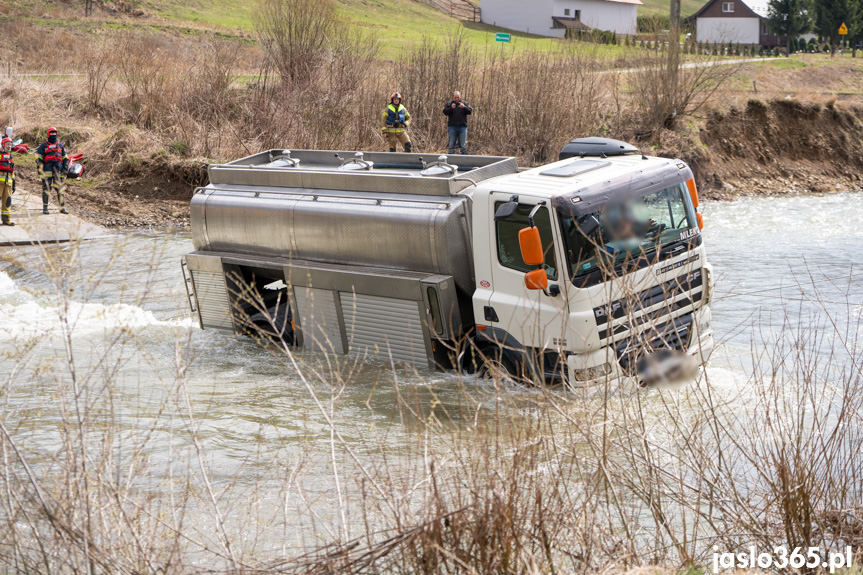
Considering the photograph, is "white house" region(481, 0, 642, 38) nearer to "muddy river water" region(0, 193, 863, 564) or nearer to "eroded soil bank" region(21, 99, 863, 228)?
"eroded soil bank" region(21, 99, 863, 228)

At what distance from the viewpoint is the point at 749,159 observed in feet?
84.3

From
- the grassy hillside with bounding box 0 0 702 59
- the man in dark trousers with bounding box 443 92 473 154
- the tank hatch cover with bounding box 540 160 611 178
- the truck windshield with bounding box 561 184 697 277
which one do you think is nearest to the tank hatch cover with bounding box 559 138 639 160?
the tank hatch cover with bounding box 540 160 611 178

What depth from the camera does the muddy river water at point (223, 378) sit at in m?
4.97

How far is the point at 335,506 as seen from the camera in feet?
19.5

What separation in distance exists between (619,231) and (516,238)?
104cm

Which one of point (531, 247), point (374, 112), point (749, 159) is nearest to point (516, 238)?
point (531, 247)

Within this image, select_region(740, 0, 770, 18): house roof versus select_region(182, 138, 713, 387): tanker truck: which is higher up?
select_region(740, 0, 770, 18): house roof

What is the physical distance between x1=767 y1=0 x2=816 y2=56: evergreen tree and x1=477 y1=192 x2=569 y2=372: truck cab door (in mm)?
61307

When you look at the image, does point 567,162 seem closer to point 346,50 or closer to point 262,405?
point 262,405

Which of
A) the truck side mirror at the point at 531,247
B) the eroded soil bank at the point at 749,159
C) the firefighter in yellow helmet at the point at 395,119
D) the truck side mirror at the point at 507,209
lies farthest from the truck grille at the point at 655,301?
the eroded soil bank at the point at 749,159

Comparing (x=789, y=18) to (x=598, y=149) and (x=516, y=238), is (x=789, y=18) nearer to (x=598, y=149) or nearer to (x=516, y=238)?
(x=598, y=149)

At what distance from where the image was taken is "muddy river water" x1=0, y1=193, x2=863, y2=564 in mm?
4969

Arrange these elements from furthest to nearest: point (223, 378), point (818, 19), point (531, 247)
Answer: point (818, 19) < point (223, 378) < point (531, 247)

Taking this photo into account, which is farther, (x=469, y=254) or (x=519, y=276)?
(x=469, y=254)
